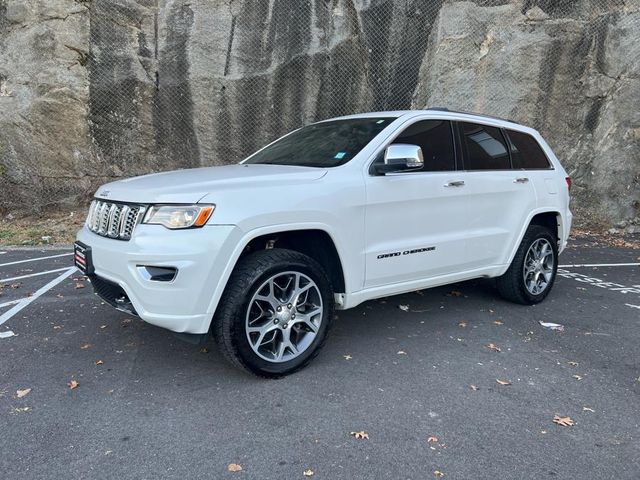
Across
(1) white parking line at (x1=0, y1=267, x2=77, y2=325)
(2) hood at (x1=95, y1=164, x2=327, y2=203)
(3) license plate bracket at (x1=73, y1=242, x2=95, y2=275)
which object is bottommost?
(1) white parking line at (x1=0, y1=267, x2=77, y2=325)

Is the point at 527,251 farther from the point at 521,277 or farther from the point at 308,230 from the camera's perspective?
the point at 308,230

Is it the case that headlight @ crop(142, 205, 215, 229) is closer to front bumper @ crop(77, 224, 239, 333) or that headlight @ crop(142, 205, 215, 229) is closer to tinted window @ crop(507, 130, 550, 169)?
front bumper @ crop(77, 224, 239, 333)

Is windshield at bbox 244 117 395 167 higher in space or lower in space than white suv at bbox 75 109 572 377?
higher

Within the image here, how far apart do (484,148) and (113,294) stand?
3417 millimetres

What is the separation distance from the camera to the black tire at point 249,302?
3.28 metres

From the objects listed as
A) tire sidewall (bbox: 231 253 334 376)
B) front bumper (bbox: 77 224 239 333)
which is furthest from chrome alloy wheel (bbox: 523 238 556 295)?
front bumper (bbox: 77 224 239 333)

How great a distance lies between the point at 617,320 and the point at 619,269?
268cm

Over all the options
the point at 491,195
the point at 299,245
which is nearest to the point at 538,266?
the point at 491,195

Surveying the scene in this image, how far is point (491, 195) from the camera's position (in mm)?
4727

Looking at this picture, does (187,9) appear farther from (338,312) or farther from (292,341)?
(292,341)

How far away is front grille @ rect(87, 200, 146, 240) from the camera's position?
3328mm

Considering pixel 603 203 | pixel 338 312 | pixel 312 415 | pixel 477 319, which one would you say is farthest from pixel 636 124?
pixel 312 415

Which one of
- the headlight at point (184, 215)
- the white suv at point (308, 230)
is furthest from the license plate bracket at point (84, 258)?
the headlight at point (184, 215)

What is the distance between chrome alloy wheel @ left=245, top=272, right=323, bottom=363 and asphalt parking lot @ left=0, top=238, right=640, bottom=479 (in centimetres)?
22
